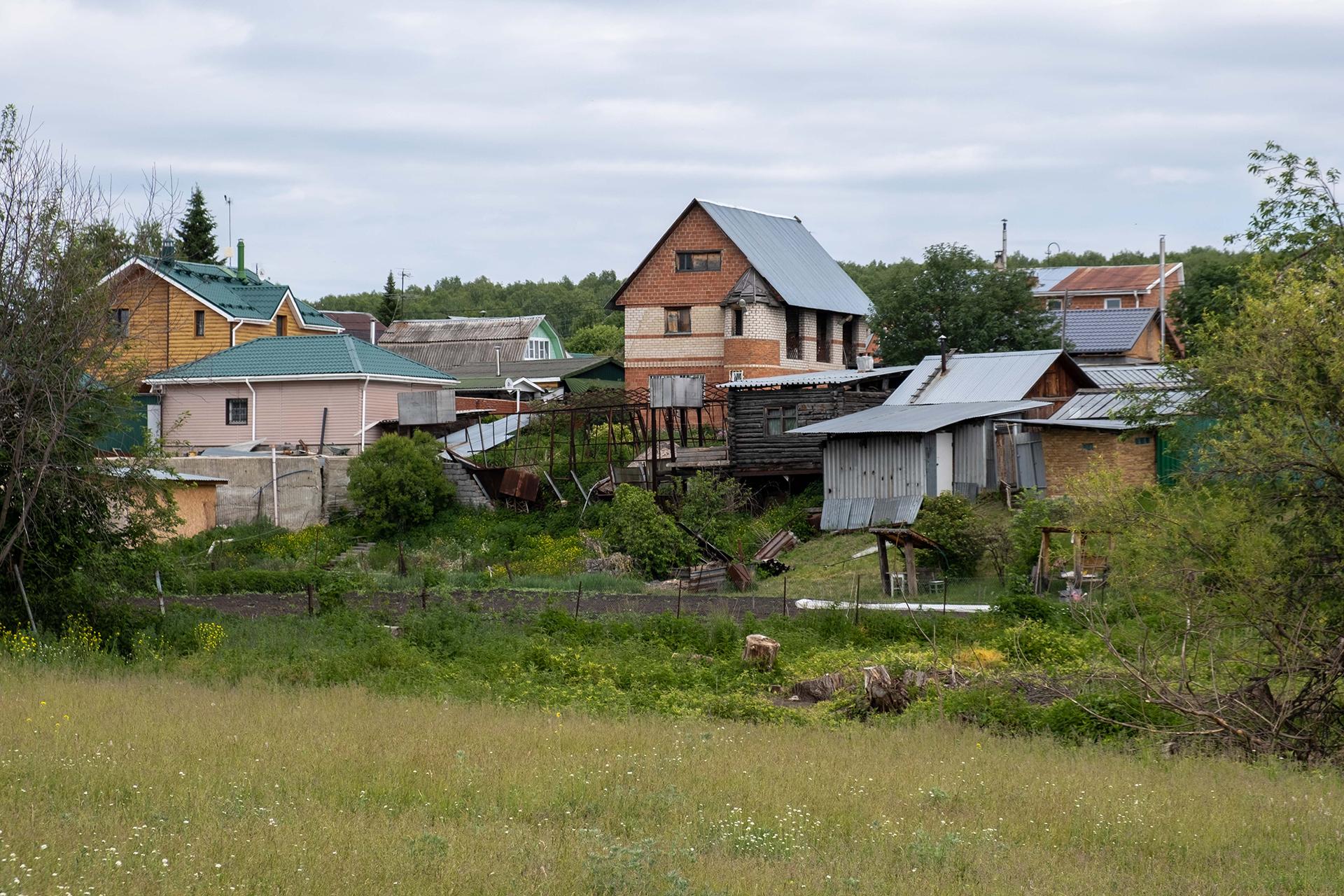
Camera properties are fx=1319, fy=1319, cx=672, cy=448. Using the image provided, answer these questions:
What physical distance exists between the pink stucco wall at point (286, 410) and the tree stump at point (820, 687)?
85.5ft

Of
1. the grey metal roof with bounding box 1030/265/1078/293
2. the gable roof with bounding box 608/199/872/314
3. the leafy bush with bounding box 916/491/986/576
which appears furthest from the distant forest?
the leafy bush with bounding box 916/491/986/576

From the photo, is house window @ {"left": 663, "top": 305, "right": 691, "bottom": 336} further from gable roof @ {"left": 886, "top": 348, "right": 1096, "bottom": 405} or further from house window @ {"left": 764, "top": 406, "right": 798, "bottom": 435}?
house window @ {"left": 764, "top": 406, "right": 798, "bottom": 435}

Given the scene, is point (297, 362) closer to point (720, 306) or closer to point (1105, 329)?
point (720, 306)

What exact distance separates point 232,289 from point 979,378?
26.7 meters

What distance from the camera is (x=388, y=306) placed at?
86.5m

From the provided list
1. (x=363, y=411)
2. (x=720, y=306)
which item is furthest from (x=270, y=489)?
(x=720, y=306)

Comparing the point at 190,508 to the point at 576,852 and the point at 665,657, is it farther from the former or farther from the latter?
the point at 576,852

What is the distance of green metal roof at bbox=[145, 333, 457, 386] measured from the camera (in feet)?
132

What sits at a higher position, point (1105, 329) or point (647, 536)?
point (1105, 329)

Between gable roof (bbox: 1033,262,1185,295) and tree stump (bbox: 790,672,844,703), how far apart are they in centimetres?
5700

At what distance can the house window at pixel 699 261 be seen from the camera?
151 ft

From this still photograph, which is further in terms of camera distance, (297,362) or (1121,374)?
(297,362)

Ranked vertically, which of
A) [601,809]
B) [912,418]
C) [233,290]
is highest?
[233,290]

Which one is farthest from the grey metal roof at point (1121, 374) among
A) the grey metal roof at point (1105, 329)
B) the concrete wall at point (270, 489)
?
the concrete wall at point (270, 489)
